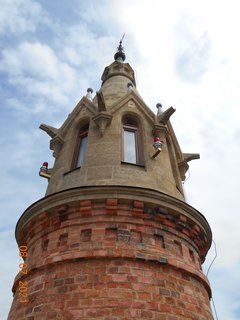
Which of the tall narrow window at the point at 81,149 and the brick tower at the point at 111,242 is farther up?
the tall narrow window at the point at 81,149

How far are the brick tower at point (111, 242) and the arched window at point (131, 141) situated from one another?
0.16 ft

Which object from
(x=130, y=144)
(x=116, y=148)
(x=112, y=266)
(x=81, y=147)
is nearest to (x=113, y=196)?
(x=112, y=266)

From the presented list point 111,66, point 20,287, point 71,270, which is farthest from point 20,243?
point 111,66

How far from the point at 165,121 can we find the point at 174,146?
1.49 m

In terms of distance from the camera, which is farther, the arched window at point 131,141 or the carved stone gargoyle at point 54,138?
the carved stone gargoyle at point 54,138

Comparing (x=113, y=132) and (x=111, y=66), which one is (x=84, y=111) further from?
(x=111, y=66)

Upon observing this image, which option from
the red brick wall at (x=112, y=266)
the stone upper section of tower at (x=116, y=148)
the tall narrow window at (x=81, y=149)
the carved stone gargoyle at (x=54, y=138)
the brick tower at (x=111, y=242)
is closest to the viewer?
the red brick wall at (x=112, y=266)

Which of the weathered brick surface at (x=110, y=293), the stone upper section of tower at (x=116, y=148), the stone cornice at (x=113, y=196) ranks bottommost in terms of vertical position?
the weathered brick surface at (x=110, y=293)

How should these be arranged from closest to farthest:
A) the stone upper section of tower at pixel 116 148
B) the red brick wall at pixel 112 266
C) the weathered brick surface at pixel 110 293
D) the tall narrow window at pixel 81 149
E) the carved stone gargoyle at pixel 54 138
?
the weathered brick surface at pixel 110 293
the red brick wall at pixel 112 266
the stone upper section of tower at pixel 116 148
the tall narrow window at pixel 81 149
the carved stone gargoyle at pixel 54 138

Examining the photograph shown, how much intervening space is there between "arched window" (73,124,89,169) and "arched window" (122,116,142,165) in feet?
4.27

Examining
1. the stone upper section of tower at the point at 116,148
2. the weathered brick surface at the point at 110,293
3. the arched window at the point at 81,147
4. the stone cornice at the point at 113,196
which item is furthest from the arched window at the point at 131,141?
the weathered brick surface at the point at 110,293

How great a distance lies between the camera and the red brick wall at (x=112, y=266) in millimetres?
6801

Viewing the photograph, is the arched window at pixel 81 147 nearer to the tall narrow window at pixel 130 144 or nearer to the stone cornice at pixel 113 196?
the tall narrow window at pixel 130 144

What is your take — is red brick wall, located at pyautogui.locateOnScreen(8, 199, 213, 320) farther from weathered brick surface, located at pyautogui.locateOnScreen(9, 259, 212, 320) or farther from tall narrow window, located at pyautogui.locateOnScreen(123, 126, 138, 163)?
tall narrow window, located at pyautogui.locateOnScreen(123, 126, 138, 163)
